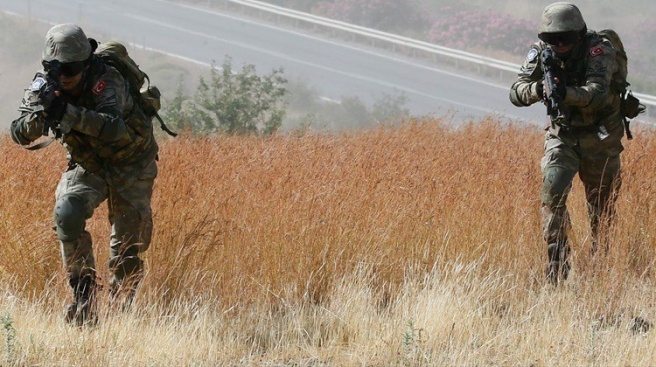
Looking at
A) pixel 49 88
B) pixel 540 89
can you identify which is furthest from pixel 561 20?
pixel 49 88

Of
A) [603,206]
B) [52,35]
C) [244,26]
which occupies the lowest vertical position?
[244,26]

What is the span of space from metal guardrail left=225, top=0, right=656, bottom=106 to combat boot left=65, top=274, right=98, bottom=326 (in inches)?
814

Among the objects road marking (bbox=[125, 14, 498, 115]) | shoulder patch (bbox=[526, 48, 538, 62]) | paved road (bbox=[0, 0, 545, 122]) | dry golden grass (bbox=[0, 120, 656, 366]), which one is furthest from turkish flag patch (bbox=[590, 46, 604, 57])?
road marking (bbox=[125, 14, 498, 115])

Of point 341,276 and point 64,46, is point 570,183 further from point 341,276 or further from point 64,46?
point 64,46

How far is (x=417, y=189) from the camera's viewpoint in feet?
25.0

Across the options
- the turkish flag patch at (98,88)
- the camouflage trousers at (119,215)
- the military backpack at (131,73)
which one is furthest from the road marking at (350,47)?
the turkish flag patch at (98,88)

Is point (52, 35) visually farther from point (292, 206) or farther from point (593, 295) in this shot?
point (593, 295)

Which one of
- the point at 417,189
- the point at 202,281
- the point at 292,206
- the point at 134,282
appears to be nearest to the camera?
the point at 134,282

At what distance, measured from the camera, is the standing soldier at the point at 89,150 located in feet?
18.2

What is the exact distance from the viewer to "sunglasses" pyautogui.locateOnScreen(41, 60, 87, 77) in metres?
5.53

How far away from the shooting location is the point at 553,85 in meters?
6.36

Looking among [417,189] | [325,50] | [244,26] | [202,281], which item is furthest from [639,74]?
[202,281]

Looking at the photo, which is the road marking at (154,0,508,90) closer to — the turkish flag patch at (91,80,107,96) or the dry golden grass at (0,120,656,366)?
the dry golden grass at (0,120,656,366)

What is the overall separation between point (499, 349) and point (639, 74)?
25.2 m
